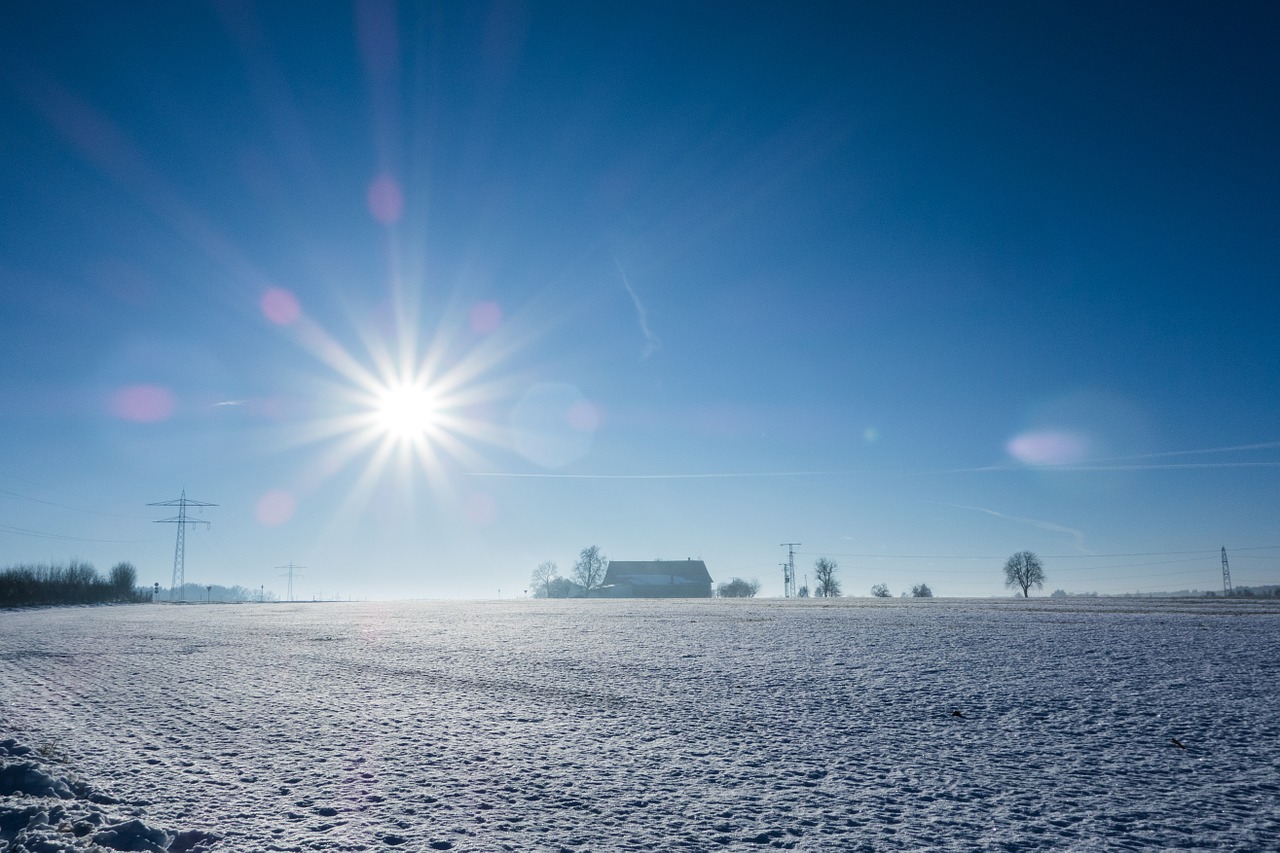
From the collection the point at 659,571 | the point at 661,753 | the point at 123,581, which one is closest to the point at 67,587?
the point at 123,581

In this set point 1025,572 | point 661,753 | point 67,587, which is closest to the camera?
point 661,753

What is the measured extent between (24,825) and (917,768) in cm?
515

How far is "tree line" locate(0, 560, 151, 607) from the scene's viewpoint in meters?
44.4

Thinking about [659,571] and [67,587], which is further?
[659,571]

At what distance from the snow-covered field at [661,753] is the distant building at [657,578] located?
94894mm

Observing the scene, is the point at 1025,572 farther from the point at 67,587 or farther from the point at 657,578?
the point at 67,587

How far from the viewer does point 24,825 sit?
3592 millimetres

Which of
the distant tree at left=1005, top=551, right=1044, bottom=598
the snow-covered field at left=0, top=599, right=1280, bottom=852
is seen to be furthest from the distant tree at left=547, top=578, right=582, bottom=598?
the snow-covered field at left=0, top=599, right=1280, bottom=852

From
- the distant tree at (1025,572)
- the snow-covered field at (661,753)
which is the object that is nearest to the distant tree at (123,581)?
the snow-covered field at (661,753)

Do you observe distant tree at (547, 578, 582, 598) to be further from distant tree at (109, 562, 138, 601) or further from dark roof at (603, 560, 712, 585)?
distant tree at (109, 562, 138, 601)

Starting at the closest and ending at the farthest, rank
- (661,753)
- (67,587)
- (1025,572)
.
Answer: (661,753), (67,587), (1025,572)

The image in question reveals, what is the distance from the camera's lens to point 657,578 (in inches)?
4313

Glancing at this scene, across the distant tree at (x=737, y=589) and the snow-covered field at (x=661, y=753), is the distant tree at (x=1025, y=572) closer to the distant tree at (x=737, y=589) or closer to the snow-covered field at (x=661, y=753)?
the distant tree at (x=737, y=589)

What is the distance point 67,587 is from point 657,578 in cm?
7548
